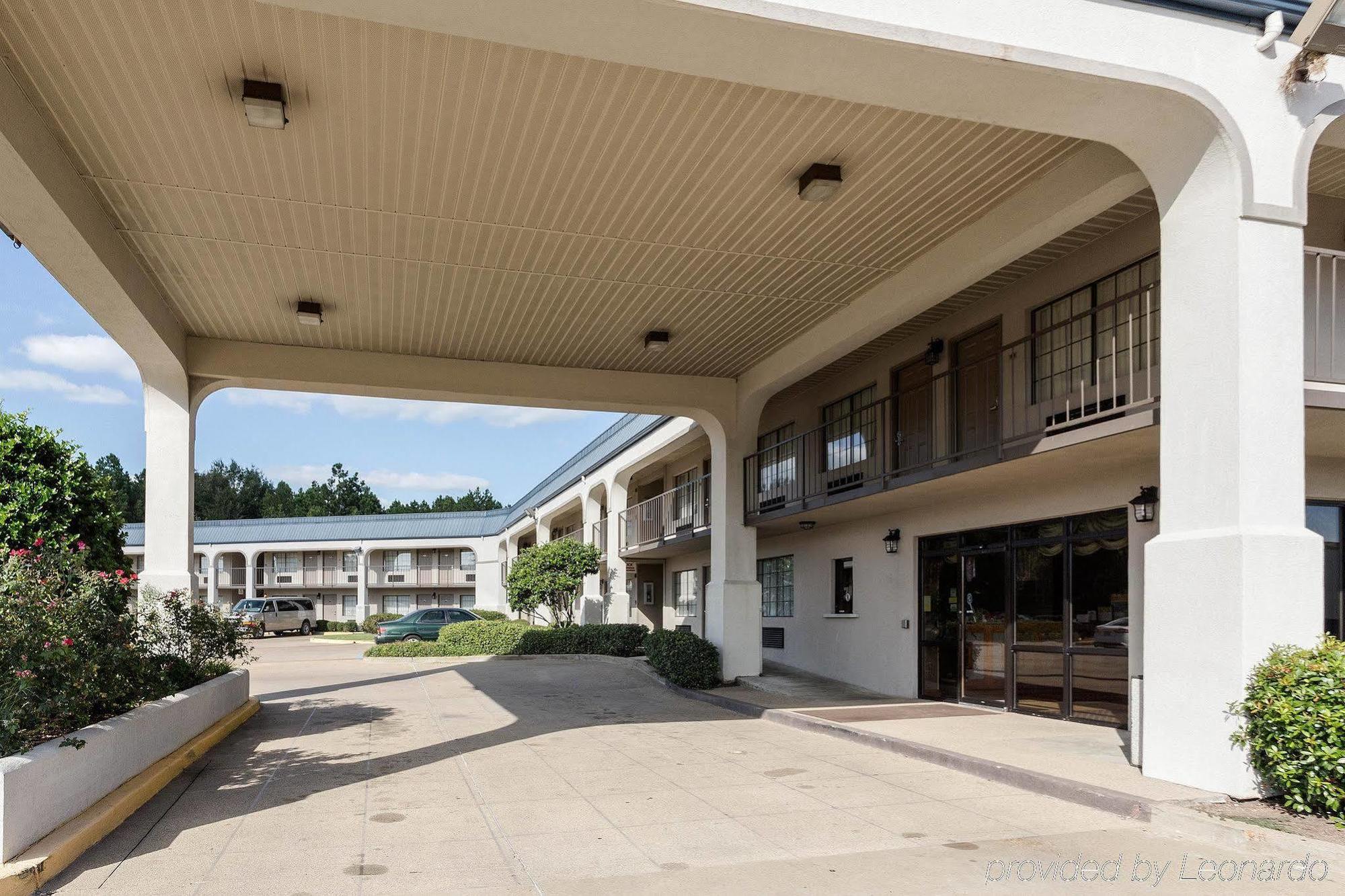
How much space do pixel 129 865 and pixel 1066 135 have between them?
8049mm

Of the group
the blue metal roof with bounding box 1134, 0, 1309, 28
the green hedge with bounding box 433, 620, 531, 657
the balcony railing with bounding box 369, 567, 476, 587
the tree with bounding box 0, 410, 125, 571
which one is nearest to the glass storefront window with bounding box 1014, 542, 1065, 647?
the blue metal roof with bounding box 1134, 0, 1309, 28

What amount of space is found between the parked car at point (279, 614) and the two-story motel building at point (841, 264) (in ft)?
95.3

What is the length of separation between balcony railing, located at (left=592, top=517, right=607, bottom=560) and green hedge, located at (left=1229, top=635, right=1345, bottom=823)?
23002 millimetres

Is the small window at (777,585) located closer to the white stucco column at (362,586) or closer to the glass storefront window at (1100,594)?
the glass storefront window at (1100,594)

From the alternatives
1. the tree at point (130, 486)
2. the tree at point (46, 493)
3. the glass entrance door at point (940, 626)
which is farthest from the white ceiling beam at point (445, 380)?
the tree at point (130, 486)

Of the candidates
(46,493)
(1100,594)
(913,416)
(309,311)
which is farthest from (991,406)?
(46,493)

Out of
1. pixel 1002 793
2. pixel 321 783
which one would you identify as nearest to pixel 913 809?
pixel 1002 793

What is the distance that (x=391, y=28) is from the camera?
22.3ft

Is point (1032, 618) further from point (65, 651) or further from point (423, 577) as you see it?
Answer: point (423, 577)

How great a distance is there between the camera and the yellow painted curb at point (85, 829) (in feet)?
17.8

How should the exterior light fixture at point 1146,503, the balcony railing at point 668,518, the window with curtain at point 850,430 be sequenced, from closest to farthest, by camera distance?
the exterior light fixture at point 1146,503
the window with curtain at point 850,430
the balcony railing at point 668,518

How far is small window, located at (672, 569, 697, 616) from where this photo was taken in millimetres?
26002

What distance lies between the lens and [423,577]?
54.4 m

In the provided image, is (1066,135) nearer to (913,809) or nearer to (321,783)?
(913,809)
